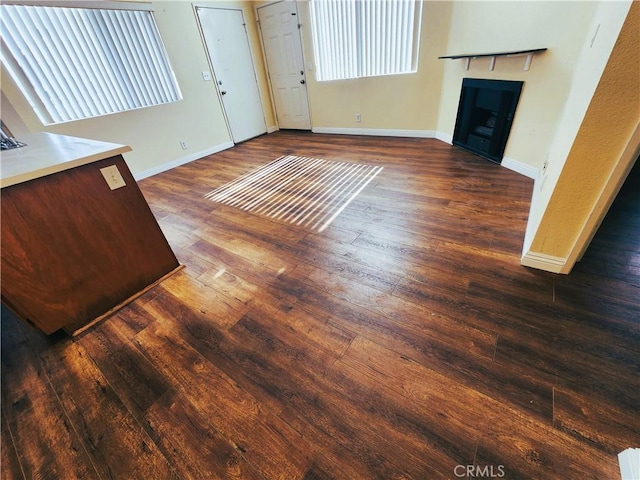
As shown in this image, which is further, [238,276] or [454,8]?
[454,8]

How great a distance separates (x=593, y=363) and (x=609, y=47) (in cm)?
136

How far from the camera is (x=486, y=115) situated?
130 inches

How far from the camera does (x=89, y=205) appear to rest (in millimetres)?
1476

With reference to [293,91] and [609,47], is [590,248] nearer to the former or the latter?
[609,47]

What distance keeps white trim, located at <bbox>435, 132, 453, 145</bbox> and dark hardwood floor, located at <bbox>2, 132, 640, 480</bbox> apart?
206cm

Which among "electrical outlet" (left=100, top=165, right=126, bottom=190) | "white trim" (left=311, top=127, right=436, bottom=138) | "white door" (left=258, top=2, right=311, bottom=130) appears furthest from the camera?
"white door" (left=258, top=2, right=311, bottom=130)

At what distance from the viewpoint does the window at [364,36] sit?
3.61 meters

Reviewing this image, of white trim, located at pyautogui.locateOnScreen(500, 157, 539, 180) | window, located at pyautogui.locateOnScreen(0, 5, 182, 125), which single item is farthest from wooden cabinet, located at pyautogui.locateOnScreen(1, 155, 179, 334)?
white trim, located at pyautogui.locateOnScreen(500, 157, 539, 180)

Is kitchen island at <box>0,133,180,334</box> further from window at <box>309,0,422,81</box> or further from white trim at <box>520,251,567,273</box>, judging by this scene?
window at <box>309,0,422,81</box>

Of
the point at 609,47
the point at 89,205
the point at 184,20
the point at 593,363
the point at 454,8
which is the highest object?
the point at 184,20

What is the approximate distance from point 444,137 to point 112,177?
4001 millimetres

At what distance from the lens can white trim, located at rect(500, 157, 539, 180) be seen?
8.67 feet

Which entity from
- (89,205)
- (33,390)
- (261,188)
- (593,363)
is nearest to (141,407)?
(33,390)

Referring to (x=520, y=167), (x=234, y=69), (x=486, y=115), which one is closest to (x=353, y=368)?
(x=520, y=167)
